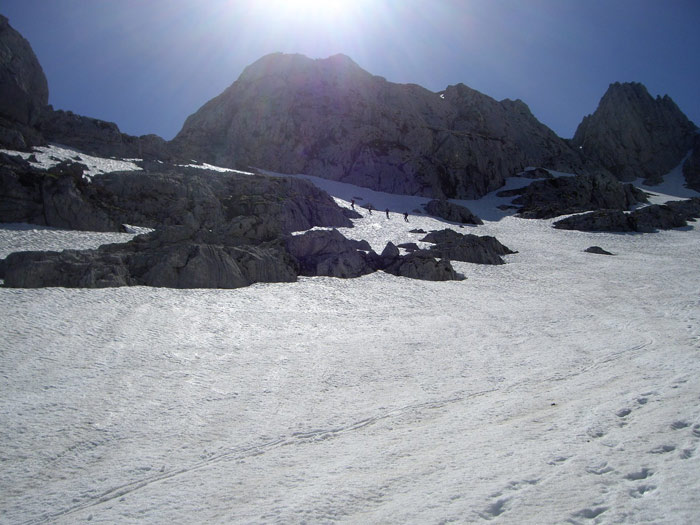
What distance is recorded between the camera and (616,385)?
11867 millimetres

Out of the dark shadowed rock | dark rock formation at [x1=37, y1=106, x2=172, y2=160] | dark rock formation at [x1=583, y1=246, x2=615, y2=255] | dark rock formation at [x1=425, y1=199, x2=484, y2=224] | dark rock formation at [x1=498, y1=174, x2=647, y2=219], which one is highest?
dark rock formation at [x1=37, y1=106, x2=172, y2=160]

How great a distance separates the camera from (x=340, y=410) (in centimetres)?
1120

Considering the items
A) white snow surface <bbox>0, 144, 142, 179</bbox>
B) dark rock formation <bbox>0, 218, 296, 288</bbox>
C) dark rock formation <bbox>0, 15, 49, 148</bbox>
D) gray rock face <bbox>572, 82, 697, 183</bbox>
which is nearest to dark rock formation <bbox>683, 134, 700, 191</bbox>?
gray rock face <bbox>572, 82, 697, 183</bbox>

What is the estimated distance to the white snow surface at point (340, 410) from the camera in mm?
7223

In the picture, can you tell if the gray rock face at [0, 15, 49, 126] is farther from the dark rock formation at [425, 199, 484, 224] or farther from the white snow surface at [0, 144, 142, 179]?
the dark rock formation at [425, 199, 484, 224]

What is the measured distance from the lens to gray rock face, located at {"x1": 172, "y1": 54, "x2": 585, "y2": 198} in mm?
87875

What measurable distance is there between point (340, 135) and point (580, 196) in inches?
1828

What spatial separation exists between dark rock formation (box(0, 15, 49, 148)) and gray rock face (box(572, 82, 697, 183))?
12561 centimetres

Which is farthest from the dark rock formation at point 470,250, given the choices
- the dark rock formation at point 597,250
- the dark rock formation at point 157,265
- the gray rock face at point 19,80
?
the gray rock face at point 19,80

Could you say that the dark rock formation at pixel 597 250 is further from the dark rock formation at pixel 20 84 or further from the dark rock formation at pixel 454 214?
the dark rock formation at pixel 20 84

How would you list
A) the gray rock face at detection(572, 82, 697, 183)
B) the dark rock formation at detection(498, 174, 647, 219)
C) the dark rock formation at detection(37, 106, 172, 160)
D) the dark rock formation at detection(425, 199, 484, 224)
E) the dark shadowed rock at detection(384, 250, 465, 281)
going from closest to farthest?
the dark shadowed rock at detection(384, 250, 465, 281)
the dark rock formation at detection(37, 106, 172, 160)
the dark rock formation at detection(425, 199, 484, 224)
the dark rock formation at detection(498, 174, 647, 219)
the gray rock face at detection(572, 82, 697, 183)

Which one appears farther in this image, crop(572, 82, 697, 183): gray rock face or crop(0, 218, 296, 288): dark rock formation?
crop(572, 82, 697, 183): gray rock face

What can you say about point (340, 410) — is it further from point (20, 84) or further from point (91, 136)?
point (20, 84)

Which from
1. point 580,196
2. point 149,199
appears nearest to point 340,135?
point 580,196
